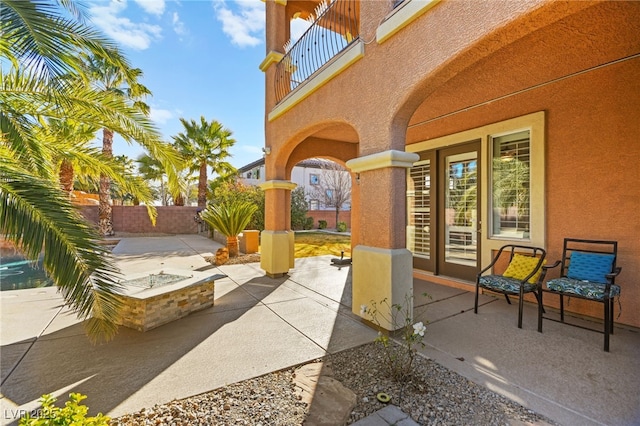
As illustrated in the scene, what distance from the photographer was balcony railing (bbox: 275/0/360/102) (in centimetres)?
525

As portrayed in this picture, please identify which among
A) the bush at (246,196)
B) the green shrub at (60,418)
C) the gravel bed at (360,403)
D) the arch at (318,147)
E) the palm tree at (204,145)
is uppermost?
the palm tree at (204,145)

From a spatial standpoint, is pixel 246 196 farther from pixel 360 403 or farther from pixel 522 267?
pixel 360 403

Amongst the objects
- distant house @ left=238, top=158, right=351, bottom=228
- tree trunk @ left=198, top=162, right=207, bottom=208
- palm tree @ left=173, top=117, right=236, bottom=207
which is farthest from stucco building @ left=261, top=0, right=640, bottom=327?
distant house @ left=238, top=158, right=351, bottom=228

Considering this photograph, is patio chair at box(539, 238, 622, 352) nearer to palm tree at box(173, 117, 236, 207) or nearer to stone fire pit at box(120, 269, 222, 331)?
stone fire pit at box(120, 269, 222, 331)

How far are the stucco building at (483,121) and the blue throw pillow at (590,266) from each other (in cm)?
35

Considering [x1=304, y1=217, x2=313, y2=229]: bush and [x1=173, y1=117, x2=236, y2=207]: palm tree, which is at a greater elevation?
[x1=173, y1=117, x2=236, y2=207]: palm tree

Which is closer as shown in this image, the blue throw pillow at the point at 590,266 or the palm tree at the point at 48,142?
the palm tree at the point at 48,142

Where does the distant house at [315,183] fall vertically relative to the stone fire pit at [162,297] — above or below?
above

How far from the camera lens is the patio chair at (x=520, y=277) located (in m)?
4.03

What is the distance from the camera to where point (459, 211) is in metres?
6.38

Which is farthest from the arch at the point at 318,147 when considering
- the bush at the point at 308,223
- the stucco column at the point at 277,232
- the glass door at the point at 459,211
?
the bush at the point at 308,223

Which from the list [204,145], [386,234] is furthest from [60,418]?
[204,145]

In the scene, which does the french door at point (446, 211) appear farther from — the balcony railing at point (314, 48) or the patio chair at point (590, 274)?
the balcony railing at point (314, 48)

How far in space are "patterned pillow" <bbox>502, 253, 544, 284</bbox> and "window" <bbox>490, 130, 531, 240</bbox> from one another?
63 centimetres
